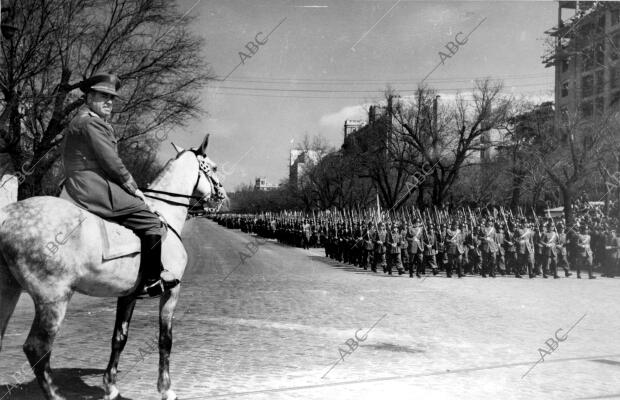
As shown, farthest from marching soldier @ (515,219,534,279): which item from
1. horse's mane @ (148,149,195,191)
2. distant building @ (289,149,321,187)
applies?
distant building @ (289,149,321,187)

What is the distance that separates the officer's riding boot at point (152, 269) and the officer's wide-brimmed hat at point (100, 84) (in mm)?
1440

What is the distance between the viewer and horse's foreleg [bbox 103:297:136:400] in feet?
18.6

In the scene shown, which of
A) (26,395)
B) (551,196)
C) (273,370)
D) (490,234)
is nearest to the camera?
(26,395)

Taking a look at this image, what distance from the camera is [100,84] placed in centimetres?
569

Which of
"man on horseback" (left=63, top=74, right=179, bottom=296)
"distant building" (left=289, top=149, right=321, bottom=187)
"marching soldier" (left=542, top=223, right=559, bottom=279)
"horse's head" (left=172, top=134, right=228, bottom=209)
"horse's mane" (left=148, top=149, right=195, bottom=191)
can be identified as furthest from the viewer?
Answer: "distant building" (left=289, top=149, right=321, bottom=187)

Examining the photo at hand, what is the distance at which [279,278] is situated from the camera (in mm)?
18719

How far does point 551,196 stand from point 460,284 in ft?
128

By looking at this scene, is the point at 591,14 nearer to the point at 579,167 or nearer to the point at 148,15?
the point at 579,167

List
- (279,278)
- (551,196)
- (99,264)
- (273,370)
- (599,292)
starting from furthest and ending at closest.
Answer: (551,196)
(279,278)
(599,292)
(273,370)
(99,264)

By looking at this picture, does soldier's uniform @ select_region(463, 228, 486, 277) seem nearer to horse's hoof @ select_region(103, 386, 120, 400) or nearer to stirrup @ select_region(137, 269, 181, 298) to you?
stirrup @ select_region(137, 269, 181, 298)

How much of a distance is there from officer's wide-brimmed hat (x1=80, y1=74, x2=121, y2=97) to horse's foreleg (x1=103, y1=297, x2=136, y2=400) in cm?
204

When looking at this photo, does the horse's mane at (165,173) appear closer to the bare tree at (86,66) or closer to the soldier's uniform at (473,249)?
the bare tree at (86,66)

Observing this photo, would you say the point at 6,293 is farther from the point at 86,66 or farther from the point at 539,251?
the point at 539,251

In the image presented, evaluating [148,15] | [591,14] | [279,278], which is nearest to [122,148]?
[148,15]
